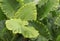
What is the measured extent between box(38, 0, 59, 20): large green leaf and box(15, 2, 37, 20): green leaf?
13 centimetres

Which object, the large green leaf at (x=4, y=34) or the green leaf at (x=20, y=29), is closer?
the green leaf at (x=20, y=29)

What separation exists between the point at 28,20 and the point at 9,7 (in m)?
0.16

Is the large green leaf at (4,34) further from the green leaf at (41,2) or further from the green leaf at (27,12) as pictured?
the green leaf at (41,2)

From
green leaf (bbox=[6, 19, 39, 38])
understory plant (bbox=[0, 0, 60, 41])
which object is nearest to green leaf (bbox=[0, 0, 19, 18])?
understory plant (bbox=[0, 0, 60, 41])

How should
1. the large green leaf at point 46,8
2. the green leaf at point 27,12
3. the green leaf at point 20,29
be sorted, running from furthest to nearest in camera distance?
the large green leaf at point 46,8 < the green leaf at point 27,12 < the green leaf at point 20,29

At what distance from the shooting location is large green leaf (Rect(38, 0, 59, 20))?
1.27 metres

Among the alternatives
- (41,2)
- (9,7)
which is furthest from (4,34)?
(41,2)

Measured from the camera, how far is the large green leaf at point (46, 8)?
1.27 meters

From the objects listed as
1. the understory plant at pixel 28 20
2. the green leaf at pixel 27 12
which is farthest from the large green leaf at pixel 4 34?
the green leaf at pixel 27 12

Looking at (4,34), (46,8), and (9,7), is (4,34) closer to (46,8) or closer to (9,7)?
(9,7)

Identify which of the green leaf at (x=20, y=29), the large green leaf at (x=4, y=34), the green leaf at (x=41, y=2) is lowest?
the large green leaf at (x=4, y=34)

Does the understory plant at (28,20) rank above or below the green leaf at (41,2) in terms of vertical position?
below

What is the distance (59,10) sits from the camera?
4.85 ft

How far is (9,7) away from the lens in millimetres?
1257
